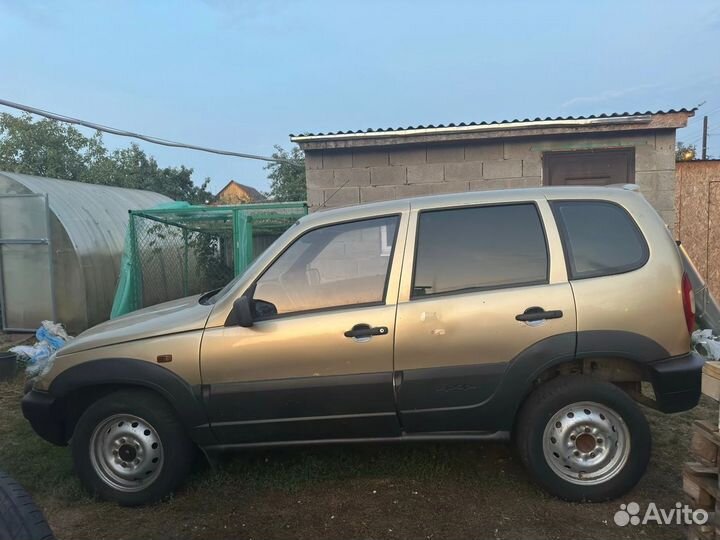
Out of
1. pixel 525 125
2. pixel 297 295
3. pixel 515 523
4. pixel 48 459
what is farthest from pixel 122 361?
pixel 525 125

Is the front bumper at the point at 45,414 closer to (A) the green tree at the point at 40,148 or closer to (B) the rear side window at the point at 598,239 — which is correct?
(B) the rear side window at the point at 598,239

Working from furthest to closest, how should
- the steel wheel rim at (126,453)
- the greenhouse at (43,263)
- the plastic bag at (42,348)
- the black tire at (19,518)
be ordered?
the greenhouse at (43,263), the plastic bag at (42,348), the steel wheel rim at (126,453), the black tire at (19,518)

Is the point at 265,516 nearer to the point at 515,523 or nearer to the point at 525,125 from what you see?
the point at 515,523

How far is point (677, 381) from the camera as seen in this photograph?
3.23m

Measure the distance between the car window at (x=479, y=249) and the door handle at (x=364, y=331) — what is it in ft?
1.04

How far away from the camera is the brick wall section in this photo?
25.3ft

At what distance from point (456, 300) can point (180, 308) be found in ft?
6.54

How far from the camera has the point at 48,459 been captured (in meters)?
4.25

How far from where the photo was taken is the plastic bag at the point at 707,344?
6.08m

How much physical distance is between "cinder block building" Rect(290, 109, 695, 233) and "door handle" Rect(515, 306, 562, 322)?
198 inches

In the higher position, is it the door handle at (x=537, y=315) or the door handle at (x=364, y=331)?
the door handle at (x=537, y=315)

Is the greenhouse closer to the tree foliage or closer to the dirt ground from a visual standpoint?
the dirt ground

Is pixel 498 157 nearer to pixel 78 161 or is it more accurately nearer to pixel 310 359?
pixel 310 359

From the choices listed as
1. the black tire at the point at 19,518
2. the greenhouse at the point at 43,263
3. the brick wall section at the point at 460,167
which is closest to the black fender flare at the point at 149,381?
the black tire at the point at 19,518
